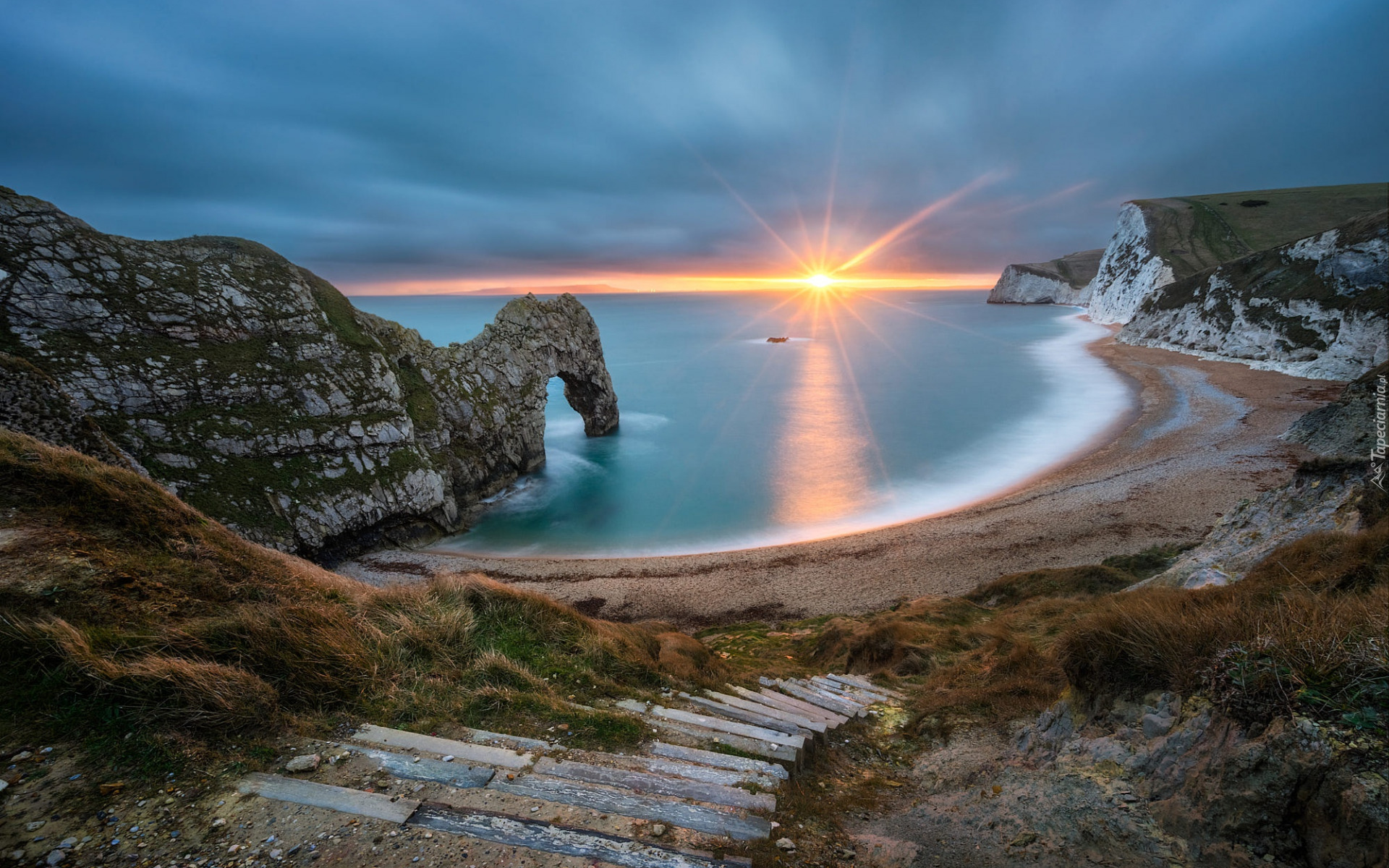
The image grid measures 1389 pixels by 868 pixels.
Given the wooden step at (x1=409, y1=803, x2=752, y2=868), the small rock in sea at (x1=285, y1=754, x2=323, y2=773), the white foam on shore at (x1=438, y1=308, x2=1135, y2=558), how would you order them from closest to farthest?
the wooden step at (x1=409, y1=803, x2=752, y2=868), the small rock in sea at (x1=285, y1=754, x2=323, y2=773), the white foam on shore at (x1=438, y1=308, x2=1135, y2=558)

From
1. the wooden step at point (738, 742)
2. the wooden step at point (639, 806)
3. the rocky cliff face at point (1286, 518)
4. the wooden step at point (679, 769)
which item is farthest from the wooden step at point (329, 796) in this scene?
the rocky cliff face at point (1286, 518)

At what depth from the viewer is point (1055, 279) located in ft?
599

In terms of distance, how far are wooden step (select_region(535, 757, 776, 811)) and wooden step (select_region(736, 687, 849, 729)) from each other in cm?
258

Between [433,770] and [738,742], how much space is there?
2.70 meters

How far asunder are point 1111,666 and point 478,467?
31401mm

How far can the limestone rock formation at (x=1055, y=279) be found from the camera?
180 meters

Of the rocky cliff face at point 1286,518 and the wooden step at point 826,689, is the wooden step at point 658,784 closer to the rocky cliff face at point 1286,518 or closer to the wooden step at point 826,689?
the wooden step at point 826,689

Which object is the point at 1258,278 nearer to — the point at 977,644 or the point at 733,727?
the point at 977,644

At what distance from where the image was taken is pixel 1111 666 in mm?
4949

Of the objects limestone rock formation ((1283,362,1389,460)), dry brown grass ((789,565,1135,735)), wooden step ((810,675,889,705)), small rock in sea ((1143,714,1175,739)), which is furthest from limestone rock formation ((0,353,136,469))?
limestone rock formation ((1283,362,1389,460))

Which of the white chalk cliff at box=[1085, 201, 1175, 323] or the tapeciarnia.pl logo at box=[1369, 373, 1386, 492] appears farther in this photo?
the white chalk cliff at box=[1085, 201, 1175, 323]

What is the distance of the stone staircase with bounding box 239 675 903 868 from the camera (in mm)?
3117

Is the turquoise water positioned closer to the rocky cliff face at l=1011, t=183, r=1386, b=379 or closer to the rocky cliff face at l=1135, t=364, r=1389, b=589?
the rocky cliff face at l=1011, t=183, r=1386, b=379

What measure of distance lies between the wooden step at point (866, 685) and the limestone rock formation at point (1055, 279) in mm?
205059
